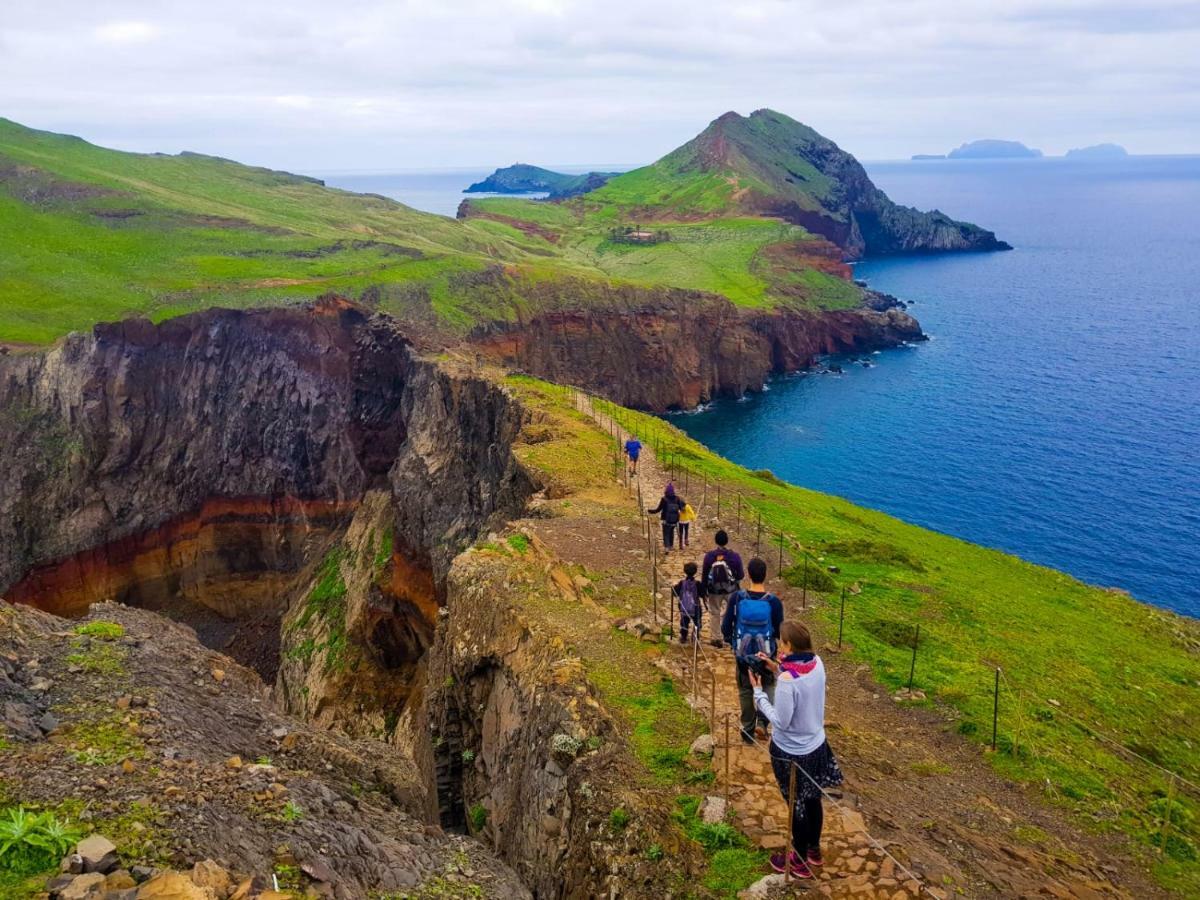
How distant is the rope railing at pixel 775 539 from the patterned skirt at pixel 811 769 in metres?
7.50

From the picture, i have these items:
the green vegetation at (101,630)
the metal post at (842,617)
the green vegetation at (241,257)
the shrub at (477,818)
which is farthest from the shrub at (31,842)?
the green vegetation at (241,257)

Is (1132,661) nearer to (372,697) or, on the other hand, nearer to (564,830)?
(564,830)

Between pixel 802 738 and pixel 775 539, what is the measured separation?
20672mm

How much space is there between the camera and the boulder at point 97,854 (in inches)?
331

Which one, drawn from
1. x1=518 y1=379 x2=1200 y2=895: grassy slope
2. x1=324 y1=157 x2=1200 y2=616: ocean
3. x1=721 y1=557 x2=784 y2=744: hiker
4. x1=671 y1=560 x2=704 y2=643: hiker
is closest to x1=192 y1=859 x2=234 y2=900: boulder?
x1=721 y1=557 x2=784 y2=744: hiker

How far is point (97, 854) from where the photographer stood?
27.9 ft

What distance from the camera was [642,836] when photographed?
1241 cm

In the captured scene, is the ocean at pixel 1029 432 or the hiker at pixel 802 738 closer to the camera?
the hiker at pixel 802 738

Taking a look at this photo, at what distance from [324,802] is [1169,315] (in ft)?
552

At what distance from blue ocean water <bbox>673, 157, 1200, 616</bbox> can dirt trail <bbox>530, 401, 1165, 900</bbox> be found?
48.4 meters

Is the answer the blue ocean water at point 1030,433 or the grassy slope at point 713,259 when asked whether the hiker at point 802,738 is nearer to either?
the blue ocean water at point 1030,433

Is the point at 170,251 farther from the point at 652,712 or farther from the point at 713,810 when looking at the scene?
the point at 713,810

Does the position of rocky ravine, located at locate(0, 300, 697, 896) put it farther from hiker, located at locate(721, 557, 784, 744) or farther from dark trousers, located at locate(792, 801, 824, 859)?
dark trousers, located at locate(792, 801, 824, 859)

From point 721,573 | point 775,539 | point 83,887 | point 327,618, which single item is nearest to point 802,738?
point 721,573
